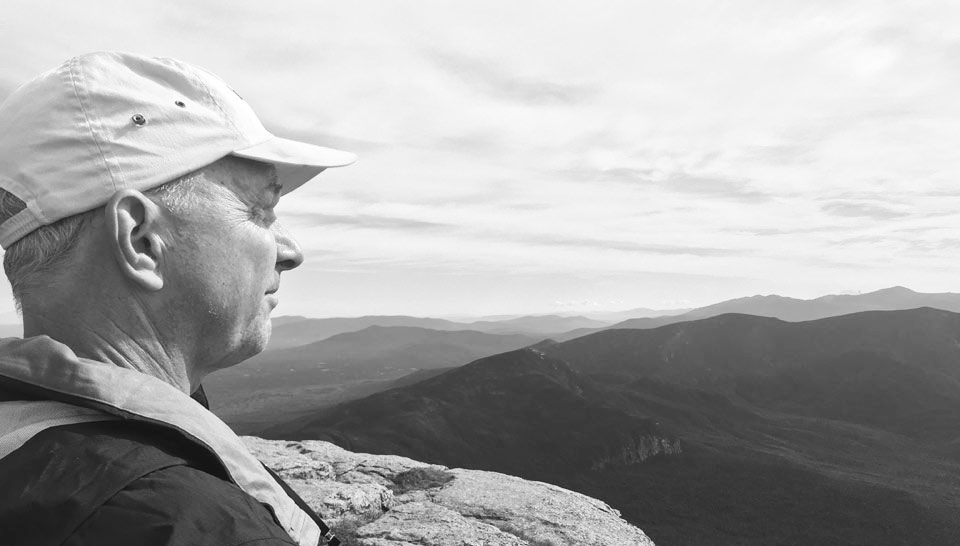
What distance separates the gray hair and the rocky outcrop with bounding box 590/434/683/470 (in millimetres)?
144070

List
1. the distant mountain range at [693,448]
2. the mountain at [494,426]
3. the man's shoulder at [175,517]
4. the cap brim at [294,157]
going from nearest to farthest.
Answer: the man's shoulder at [175,517] → the cap brim at [294,157] → the distant mountain range at [693,448] → the mountain at [494,426]

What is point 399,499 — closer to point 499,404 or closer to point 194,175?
point 194,175

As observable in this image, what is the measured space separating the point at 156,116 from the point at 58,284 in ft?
2.16

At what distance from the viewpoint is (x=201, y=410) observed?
2.12m

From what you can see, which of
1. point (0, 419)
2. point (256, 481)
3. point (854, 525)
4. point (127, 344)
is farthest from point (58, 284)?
point (854, 525)

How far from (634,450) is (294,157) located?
152 metres

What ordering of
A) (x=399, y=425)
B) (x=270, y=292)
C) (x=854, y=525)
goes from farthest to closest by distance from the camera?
(x=399, y=425) → (x=854, y=525) → (x=270, y=292)

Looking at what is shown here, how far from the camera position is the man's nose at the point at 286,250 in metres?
2.73

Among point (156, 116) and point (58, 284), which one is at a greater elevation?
point (156, 116)

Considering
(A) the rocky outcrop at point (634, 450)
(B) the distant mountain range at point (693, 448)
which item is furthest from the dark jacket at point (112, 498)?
(A) the rocky outcrop at point (634, 450)

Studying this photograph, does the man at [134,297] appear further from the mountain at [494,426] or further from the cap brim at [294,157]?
the mountain at [494,426]

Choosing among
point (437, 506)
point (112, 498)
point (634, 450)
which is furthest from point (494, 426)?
point (112, 498)

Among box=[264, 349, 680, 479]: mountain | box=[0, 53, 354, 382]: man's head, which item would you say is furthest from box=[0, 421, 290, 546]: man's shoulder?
box=[264, 349, 680, 479]: mountain

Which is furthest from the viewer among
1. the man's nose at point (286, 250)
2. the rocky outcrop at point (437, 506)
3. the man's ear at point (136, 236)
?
the rocky outcrop at point (437, 506)
